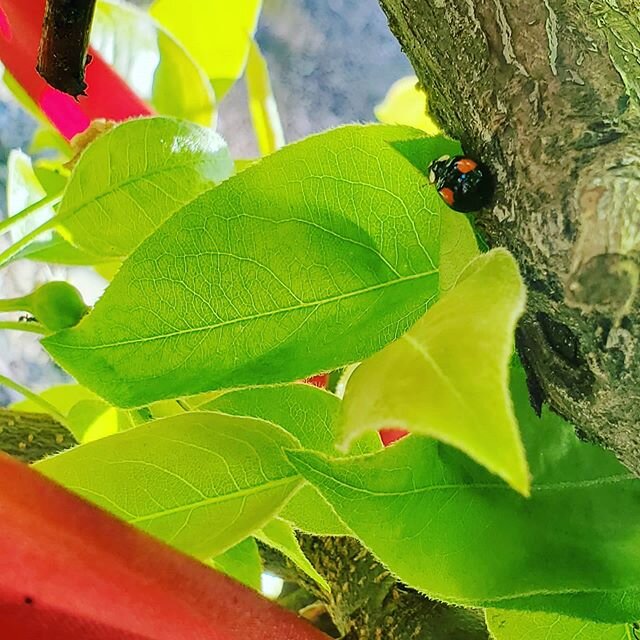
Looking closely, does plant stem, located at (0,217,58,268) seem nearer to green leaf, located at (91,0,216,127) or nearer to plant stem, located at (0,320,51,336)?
plant stem, located at (0,320,51,336)

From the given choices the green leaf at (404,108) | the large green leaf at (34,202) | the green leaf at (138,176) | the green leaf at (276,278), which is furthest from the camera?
the green leaf at (404,108)

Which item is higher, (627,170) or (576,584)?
(627,170)

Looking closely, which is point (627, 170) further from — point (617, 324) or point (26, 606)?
point (26, 606)

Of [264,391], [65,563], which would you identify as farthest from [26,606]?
[264,391]

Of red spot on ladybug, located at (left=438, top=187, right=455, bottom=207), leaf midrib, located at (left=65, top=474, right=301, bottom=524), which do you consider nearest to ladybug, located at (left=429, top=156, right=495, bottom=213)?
red spot on ladybug, located at (left=438, top=187, right=455, bottom=207)

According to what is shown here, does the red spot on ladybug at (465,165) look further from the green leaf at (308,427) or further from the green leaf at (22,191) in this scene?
the green leaf at (22,191)

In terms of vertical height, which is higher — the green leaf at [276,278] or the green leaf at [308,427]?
the green leaf at [276,278]

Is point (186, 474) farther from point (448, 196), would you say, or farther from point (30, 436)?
point (30, 436)

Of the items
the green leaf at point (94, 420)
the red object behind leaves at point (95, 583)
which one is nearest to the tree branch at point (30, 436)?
the green leaf at point (94, 420)
